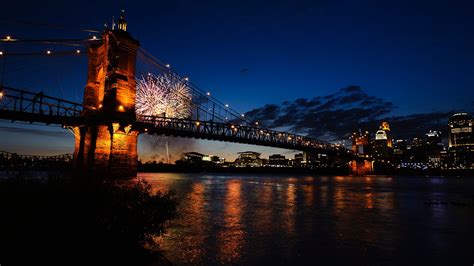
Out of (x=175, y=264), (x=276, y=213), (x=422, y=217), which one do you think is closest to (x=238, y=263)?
(x=175, y=264)

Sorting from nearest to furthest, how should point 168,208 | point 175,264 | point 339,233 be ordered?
point 168,208, point 175,264, point 339,233

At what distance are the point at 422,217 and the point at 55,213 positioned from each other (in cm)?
1777

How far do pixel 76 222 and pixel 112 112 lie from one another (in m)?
33.9

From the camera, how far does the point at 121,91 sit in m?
39.3

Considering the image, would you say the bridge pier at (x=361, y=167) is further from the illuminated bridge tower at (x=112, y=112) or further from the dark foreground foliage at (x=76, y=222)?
the dark foreground foliage at (x=76, y=222)

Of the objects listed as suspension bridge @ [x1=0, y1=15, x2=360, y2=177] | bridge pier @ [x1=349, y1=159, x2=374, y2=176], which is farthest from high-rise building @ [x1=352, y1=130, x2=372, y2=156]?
suspension bridge @ [x1=0, y1=15, x2=360, y2=177]

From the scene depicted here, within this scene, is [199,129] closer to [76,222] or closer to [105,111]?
[105,111]

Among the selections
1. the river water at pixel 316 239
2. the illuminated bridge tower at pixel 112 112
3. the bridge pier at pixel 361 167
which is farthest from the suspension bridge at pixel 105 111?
the bridge pier at pixel 361 167

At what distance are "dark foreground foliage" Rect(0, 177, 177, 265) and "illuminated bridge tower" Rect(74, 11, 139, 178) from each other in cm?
3112

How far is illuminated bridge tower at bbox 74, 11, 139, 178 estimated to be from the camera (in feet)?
123

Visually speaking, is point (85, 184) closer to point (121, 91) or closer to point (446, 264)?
point (446, 264)

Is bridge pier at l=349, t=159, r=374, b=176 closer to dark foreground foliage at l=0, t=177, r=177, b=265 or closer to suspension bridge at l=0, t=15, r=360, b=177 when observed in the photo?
suspension bridge at l=0, t=15, r=360, b=177

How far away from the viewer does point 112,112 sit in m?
37.8

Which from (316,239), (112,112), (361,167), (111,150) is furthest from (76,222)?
(361,167)
